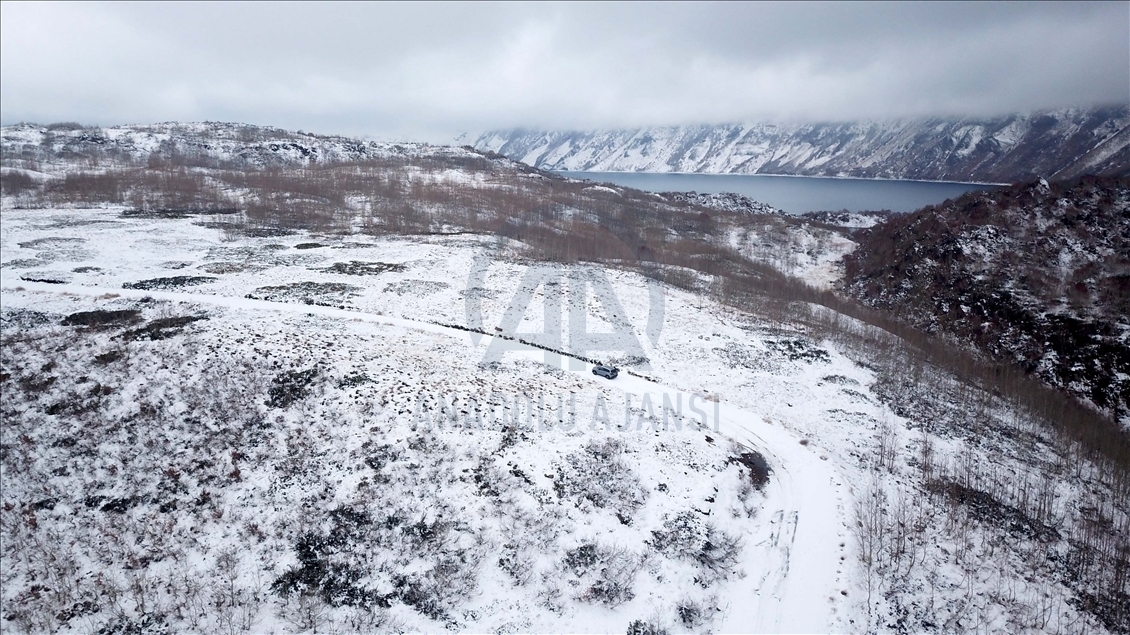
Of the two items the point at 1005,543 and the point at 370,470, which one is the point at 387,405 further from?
the point at 1005,543

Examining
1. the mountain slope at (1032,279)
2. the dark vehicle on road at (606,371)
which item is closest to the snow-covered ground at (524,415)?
the dark vehicle on road at (606,371)

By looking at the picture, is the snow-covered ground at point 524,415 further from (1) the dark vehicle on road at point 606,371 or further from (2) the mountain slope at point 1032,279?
(2) the mountain slope at point 1032,279

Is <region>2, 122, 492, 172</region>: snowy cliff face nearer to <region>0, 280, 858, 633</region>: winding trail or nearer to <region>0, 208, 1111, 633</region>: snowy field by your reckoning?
<region>0, 208, 1111, 633</region>: snowy field

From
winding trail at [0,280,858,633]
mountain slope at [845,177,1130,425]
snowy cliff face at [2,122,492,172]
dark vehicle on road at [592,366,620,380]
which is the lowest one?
winding trail at [0,280,858,633]

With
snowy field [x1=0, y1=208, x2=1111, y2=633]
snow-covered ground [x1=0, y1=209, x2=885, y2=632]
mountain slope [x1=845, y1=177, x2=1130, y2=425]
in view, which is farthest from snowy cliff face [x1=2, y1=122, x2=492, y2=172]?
mountain slope [x1=845, y1=177, x2=1130, y2=425]

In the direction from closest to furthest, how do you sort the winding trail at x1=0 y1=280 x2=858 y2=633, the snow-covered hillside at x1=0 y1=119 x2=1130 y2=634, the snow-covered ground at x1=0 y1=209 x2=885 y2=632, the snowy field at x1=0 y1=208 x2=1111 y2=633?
the snowy field at x1=0 y1=208 x2=1111 y2=633
the snow-covered hillside at x1=0 y1=119 x2=1130 y2=634
the winding trail at x1=0 y1=280 x2=858 y2=633
the snow-covered ground at x1=0 y1=209 x2=885 y2=632
